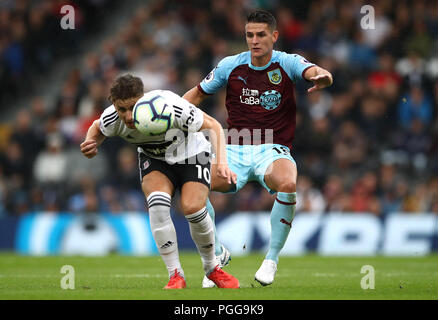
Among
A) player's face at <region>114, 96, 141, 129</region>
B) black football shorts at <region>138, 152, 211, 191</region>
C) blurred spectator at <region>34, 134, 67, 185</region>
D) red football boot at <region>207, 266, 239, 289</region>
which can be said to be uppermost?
player's face at <region>114, 96, 141, 129</region>

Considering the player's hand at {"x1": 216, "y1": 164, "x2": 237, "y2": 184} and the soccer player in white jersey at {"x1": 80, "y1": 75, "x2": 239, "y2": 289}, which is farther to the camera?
the soccer player in white jersey at {"x1": 80, "y1": 75, "x2": 239, "y2": 289}

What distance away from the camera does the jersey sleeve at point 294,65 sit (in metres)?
7.84

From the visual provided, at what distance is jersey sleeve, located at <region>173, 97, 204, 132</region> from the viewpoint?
6.82m

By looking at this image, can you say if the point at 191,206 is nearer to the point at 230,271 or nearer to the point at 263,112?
the point at 263,112

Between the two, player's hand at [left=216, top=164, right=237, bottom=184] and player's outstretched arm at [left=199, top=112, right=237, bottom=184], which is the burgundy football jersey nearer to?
player's outstretched arm at [left=199, top=112, right=237, bottom=184]

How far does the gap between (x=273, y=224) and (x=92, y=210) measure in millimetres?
7425

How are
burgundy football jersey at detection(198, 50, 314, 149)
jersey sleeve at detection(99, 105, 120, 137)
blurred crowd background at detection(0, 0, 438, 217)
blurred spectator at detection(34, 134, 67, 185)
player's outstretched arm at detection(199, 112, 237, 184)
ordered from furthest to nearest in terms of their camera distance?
blurred spectator at detection(34, 134, 67, 185) → blurred crowd background at detection(0, 0, 438, 217) → burgundy football jersey at detection(198, 50, 314, 149) → jersey sleeve at detection(99, 105, 120, 137) → player's outstretched arm at detection(199, 112, 237, 184)

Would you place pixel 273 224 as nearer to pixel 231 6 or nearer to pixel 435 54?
pixel 435 54

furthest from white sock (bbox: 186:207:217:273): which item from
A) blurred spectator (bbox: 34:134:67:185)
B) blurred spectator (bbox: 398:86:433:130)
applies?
blurred spectator (bbox: 34:134:67:185)

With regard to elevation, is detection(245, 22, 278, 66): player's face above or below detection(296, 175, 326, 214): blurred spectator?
above

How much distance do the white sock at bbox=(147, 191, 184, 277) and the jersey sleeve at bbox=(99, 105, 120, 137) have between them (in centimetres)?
69

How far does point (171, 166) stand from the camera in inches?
281

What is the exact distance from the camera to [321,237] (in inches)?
566
